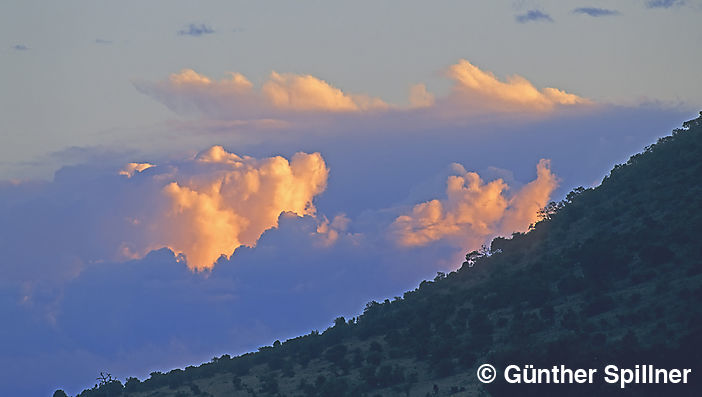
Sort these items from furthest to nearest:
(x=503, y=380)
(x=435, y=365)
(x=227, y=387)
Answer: (x=227, y=387) → (x=435, y=365) → (x=503, y=380)

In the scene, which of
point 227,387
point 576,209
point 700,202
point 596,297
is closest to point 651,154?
point 576,209

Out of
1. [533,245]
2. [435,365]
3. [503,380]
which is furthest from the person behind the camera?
[533,245]

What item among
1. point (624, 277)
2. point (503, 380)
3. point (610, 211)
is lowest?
point (503, 380)

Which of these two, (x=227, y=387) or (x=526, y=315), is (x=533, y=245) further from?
(x=227, y=387)

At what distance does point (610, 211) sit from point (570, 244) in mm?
5140

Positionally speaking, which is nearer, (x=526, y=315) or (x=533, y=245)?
(x=526, y=315)

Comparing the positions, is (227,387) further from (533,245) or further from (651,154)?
(651,154)

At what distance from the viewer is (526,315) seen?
111 meters

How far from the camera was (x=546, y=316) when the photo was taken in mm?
109438

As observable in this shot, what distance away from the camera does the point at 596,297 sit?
109500mm

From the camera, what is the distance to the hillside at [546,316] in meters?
97.5

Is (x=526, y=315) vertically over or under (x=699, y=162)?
under

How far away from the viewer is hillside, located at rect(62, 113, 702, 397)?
97500 millimetres

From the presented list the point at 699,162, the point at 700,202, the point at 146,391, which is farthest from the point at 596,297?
the point at 146,391
